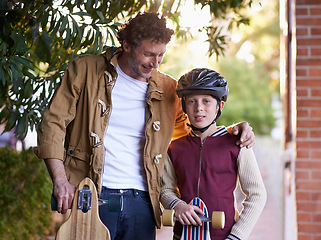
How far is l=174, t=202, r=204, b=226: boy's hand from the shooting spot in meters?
2.86

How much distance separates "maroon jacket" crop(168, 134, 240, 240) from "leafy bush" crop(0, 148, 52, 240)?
2802mm

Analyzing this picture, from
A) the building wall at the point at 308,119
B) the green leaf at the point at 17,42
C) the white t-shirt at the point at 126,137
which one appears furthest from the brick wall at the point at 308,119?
the green leaf at the point at 17,42

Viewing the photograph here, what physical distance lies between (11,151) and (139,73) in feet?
9.76

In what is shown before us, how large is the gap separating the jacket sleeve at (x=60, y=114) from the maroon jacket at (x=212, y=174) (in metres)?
0.66

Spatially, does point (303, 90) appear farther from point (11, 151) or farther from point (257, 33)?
point (257, 33)

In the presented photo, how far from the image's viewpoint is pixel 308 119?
4.74 meters

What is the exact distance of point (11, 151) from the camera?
18.8ft

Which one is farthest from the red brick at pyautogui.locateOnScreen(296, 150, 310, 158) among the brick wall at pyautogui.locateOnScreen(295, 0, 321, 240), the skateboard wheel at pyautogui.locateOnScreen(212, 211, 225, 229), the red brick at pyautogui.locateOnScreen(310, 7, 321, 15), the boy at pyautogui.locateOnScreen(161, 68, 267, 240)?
the skateboard wheel at pyautogui.locateOnScreen(212, 211, 225, 229)

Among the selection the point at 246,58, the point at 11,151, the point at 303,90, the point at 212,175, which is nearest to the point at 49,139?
the point at 212,175

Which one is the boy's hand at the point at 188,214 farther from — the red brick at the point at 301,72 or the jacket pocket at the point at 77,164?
the red brick at the point at 301,72

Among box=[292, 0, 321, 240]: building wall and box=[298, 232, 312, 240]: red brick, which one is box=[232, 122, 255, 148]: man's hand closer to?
box=[292, 0, 321, 240]: building wall

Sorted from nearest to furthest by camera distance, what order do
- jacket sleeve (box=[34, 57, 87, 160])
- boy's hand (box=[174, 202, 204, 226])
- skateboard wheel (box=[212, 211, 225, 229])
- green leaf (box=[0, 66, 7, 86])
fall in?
skateboard wheel (box=[212, 211, 225, 229]) < boy's hand (box=[174, 202, 204, 226]) < jacket sleeve (box=[34, 57, 87, 160]) < green leaf (box=[0, 66, 7, 86])

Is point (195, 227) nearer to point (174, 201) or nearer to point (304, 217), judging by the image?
point (174, 201)

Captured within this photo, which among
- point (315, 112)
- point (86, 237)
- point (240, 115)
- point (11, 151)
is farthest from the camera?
point (240, 115)
